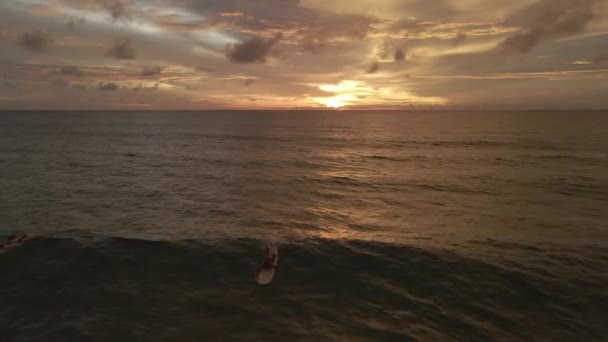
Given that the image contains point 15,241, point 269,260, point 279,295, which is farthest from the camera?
point 15,241

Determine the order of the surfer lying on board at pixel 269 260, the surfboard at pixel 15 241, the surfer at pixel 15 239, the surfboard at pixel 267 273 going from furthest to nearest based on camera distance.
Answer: the surfer at pixel 15 239, the surfboard at pixel 15 241, the surfer lying on board at pixel 269 260, the surfboard at pixel 267 273

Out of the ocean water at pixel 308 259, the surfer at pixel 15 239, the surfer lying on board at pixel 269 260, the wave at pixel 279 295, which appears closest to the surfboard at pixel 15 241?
the surfer at pixel 15 239

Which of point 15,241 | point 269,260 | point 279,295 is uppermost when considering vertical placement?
point 269,260

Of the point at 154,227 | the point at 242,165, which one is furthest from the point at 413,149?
the point at 154,227

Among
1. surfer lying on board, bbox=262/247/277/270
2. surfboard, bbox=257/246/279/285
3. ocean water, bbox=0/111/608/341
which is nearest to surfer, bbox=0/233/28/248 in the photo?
ocean water, bbox=0/111/608/341

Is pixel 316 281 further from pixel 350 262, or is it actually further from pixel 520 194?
pixel 520 194

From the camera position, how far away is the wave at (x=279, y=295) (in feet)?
45.1

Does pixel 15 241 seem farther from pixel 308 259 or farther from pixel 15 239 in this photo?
pixel 308 259

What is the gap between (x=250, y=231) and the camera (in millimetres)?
25344

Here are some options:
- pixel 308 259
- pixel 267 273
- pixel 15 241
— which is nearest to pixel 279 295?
pixel 267 273

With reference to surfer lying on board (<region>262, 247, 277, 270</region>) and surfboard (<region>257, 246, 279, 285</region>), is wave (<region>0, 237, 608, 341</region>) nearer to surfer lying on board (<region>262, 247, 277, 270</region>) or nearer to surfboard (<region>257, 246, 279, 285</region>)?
surfboard (<region>257, 246, 279, 285</region>)

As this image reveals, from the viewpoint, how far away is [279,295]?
16.3 meters

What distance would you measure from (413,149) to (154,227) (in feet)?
207

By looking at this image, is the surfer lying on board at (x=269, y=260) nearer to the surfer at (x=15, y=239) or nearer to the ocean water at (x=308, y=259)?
the ocean water at (x=308, y=259)
